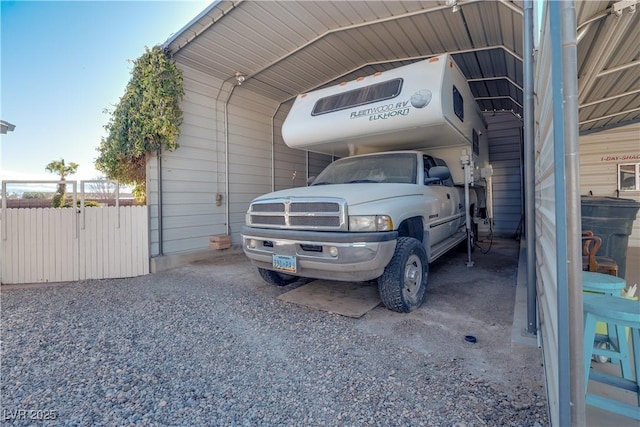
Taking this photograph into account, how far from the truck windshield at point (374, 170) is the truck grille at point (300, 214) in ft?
3.81

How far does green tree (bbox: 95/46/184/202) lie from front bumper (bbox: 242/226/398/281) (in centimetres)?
368

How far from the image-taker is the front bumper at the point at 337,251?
3.12 meters

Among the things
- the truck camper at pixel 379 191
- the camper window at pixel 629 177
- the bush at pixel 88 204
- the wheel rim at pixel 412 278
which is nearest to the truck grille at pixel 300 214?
the truck camper at pixel 379 191

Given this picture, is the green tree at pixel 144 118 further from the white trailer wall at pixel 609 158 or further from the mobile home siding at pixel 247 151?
the white trailer wall at pixel 609 158

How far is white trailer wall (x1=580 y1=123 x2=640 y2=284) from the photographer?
7.59 meters

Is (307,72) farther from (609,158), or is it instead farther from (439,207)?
(609,158)

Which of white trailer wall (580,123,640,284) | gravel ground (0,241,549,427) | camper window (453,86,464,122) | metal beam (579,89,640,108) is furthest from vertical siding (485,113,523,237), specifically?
gravel ground (0,241,549,427)

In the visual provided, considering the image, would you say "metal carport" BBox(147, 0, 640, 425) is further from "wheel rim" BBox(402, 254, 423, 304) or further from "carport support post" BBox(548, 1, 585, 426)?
"carport support post" BBox(548, 1, 585, 426)

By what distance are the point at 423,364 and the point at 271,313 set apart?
181 cm

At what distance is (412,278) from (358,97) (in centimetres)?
286

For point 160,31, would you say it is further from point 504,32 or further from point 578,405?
point 578,405

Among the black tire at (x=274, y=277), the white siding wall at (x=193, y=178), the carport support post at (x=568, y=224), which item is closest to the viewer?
the carport support post at (x=568, y=224)

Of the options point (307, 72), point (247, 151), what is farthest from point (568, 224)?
point (247, 151)

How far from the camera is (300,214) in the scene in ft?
11.6
